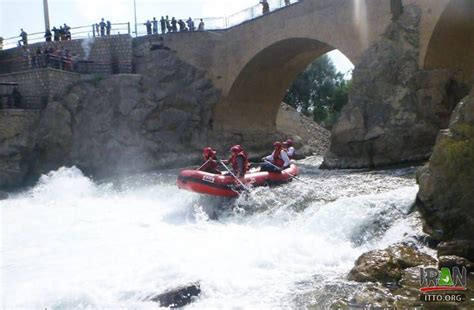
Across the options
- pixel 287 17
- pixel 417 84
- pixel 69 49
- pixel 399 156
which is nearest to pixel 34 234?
pixel 399 156

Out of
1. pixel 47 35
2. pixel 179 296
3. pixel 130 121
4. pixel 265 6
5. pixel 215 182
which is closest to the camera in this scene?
pixel 179 296

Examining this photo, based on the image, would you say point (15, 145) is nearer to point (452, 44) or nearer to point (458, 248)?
point (452, 44)

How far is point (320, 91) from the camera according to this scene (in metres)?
43.4

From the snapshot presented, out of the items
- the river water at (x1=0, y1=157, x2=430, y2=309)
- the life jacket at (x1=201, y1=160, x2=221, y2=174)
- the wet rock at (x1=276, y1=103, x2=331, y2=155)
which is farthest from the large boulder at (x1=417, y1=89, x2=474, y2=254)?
the wet rock at (x1=276, y1=103, x2=331, y2=155)

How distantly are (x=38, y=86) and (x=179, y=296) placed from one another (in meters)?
16.6

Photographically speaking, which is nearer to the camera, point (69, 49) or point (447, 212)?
point (447, 212)

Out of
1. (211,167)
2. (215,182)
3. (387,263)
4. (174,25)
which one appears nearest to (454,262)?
(387,263)

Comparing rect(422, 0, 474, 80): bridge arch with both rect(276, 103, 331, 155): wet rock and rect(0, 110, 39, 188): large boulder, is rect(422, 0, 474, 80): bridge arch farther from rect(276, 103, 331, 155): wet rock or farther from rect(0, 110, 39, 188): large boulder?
rect(0, 110, 39, 188): large boulder

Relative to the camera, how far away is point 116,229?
10.2 m

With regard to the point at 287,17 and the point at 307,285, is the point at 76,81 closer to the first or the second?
the point at 287,17

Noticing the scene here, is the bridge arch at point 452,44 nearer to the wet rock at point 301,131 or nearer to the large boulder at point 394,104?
the large boulder at point 394,104

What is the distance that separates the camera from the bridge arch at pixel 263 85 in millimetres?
20688

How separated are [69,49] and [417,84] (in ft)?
53.5

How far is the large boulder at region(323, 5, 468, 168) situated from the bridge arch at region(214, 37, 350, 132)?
15.0 feet
